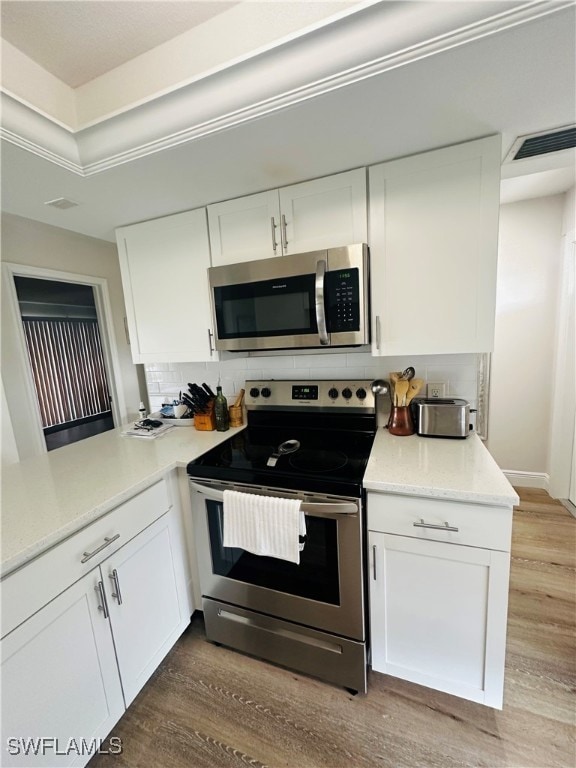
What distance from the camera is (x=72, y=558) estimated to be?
1.04m

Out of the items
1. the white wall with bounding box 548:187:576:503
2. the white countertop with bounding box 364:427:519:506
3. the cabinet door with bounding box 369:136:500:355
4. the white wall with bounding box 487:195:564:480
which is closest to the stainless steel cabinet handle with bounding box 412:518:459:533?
the white countertop with bounding box 364:427:519:506

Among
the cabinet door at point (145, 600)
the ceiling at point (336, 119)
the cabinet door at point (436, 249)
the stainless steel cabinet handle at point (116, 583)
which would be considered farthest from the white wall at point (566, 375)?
the stainless steel cabinet handle at point (116, 583)

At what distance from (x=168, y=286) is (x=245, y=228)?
57 centimetres

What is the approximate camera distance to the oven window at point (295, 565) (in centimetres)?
127

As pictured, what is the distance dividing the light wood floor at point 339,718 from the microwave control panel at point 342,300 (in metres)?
1.58

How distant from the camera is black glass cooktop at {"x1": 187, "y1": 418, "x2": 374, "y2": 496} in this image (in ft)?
4.02

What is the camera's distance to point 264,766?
1137mm

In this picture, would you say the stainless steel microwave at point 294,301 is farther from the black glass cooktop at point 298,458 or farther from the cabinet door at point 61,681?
the cabinet door at point 61,681

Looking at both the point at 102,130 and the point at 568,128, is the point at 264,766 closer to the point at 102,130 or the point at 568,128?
the point at 102,130

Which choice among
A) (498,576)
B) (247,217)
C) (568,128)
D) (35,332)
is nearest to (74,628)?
(498,576)

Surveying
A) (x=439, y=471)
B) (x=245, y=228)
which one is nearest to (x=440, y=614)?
(x=439, y=471)

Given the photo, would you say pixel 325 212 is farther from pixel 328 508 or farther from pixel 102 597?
pixel 102 597

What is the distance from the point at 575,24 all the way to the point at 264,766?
2412 mm

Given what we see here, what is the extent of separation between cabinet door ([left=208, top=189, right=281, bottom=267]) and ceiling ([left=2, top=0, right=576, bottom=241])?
58mm
